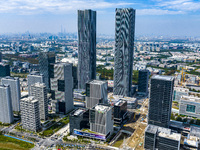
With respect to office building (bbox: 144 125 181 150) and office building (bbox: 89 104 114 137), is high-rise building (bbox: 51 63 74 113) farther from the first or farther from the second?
office building (bbox: 144 125 181 150)

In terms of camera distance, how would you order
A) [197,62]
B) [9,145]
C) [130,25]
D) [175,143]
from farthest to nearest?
[197,62] < [130,25] < [9,145] < [175,143]

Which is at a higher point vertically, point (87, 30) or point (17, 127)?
point (87, 30)

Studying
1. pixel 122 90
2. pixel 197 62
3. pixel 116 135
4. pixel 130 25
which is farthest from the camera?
pixel 197 62

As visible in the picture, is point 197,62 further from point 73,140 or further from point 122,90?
point 73,140

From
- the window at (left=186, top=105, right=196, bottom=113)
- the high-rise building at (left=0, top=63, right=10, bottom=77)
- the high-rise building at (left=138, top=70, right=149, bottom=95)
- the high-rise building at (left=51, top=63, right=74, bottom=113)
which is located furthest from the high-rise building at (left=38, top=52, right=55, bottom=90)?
the window at (left=186, top=105, right=196, bottom=113)

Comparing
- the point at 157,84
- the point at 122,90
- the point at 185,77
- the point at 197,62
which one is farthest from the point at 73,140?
the point at 197,62

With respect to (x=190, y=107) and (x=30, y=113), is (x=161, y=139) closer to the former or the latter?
(x=190, y=107)

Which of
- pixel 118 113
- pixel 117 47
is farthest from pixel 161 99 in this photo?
pixel 117 47

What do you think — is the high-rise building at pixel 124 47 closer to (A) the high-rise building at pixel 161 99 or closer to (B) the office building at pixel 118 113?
(B) the office building at pixel 118 113
